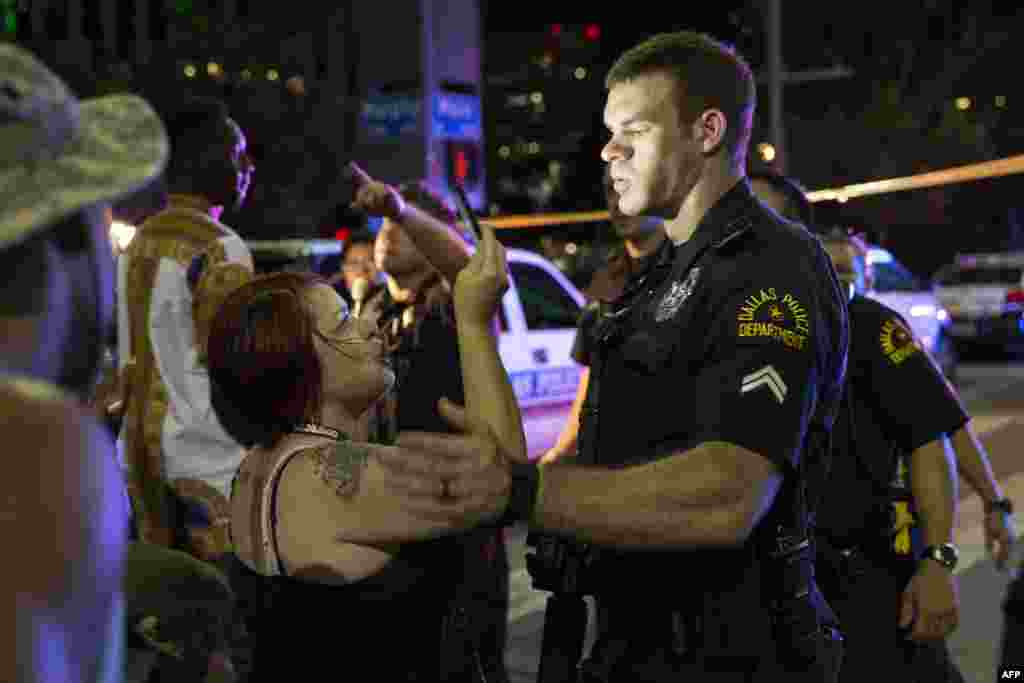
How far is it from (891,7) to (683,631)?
33.1m

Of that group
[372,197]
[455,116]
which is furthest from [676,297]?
[455,116]

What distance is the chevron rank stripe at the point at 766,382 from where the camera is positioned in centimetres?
235

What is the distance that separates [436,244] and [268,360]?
5.03 ft

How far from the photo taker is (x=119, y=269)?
4.22 m

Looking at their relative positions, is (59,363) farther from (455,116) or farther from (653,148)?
(455,116)

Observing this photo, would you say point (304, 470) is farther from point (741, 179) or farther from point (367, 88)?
point (367, 88)

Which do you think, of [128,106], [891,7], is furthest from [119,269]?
[891,7]

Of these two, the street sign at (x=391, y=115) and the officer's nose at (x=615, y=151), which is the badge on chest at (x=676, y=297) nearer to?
the officer's nose at (x=615, y=151)

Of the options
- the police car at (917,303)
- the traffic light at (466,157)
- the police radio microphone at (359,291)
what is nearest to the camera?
the police radio microphone at (359,291)

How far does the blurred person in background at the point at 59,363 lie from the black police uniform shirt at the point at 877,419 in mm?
2571

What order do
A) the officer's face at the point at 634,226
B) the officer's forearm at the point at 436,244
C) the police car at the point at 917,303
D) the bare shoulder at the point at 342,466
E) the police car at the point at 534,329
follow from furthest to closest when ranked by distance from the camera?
the police car at the point at 917,303, the police car at the point at 534,329, the officer's face at the point at 634,226, the officer's forearm at the point at 436,244, the bare shoulder at the point at 342,466

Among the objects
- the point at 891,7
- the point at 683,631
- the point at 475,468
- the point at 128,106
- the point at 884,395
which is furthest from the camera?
the point at 891,7

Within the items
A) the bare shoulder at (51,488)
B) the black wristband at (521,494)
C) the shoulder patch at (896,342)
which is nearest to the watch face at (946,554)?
the shoulder patch at (896,342)

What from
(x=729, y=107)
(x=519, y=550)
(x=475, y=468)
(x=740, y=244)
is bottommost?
(x=519, y=550)
